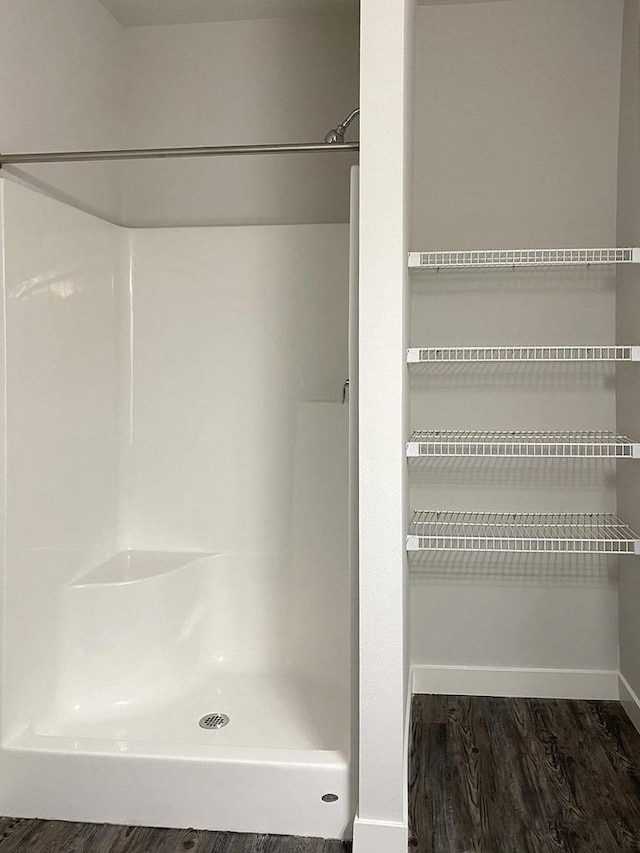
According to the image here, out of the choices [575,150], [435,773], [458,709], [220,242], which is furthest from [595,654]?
[220,242]

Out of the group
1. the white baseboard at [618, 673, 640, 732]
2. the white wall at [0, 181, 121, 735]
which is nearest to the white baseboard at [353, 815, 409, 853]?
the white wall at [0, 181, 121, 735]

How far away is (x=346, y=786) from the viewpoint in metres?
2.11

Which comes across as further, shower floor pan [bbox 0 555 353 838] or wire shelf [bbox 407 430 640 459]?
wire shelf [bbox 407 430 640 459]

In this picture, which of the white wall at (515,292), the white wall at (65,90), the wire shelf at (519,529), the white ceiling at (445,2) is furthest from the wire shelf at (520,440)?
the white ceiling at (445,2)

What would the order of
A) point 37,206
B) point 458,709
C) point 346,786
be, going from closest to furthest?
point 346,786 < point 37,206 < point 458,709

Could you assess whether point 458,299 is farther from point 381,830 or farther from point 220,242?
point 381,830

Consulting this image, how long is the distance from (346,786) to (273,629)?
0.91 metres

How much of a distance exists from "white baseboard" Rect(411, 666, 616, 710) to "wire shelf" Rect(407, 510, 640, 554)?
500 millimetres

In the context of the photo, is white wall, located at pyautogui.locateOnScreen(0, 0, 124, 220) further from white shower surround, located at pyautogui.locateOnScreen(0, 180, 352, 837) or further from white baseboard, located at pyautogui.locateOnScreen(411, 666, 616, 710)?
white baseboard, located at pyautogui.locateOnScreen(411, 666, 616, 710)

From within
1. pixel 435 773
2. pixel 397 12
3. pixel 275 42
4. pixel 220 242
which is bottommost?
pixel 435 773

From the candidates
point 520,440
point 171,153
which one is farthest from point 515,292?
point 171,153

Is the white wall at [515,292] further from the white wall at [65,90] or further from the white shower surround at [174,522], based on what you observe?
the white wall at [65,90]

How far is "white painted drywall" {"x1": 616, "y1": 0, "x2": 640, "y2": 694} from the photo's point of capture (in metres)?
2.74

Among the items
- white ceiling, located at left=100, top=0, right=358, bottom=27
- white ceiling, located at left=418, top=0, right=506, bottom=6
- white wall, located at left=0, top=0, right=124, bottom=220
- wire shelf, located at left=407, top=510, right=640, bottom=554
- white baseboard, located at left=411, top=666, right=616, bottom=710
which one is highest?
white ceiling, located at left=418, top=0, right=506, bottom=6
